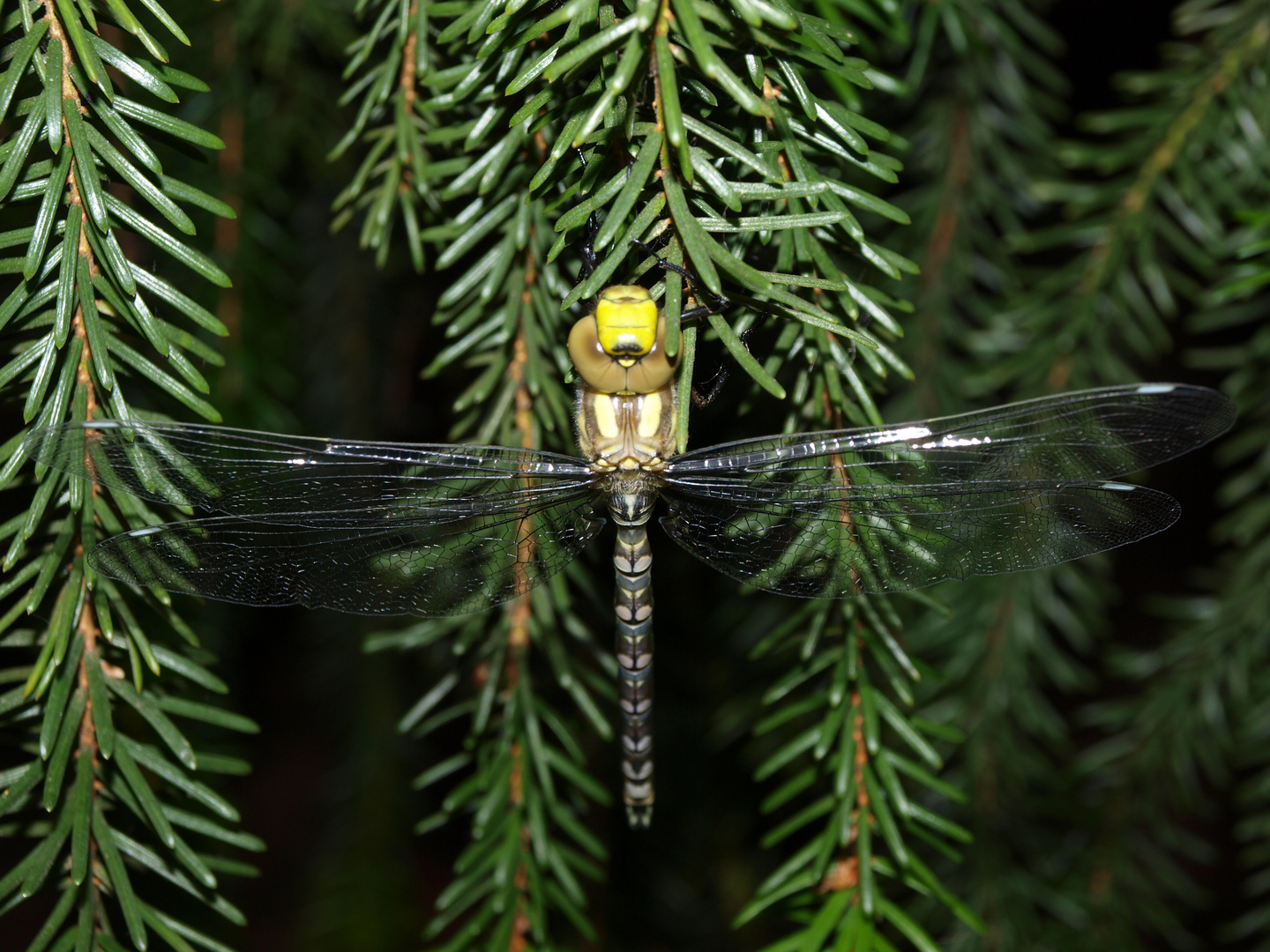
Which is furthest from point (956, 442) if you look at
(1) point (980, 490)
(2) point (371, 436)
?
(2) point (371, 436)

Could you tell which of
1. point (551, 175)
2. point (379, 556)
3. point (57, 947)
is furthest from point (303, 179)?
point (57, 947)

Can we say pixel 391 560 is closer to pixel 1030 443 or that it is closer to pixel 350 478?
pixel 350 478

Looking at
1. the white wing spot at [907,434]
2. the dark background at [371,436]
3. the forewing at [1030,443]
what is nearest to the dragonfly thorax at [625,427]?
the forewing at [1030,443]

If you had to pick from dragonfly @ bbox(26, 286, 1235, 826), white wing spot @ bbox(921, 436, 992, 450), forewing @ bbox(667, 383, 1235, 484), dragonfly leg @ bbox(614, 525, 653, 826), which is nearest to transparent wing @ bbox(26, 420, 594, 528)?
dragonfly @ bbox(26, 286, 1235, 826)

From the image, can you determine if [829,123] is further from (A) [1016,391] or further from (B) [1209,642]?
(B) [1209,642]

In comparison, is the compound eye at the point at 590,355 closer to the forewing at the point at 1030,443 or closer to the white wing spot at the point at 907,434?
the forewing at the point at 1030,443

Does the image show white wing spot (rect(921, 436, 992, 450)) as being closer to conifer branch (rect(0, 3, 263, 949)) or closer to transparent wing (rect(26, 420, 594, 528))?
transparent wing (rect(26, 420, 594, 528))
